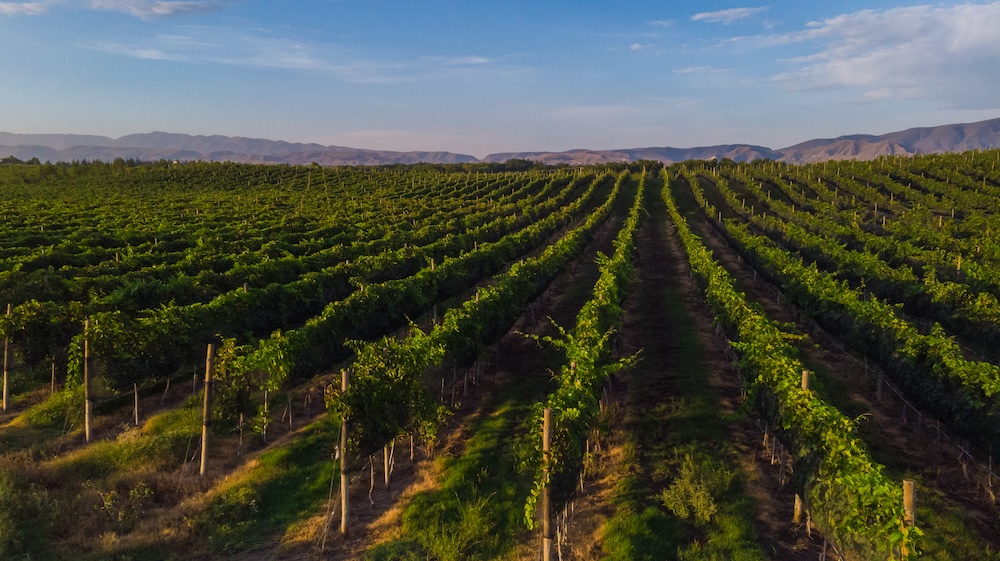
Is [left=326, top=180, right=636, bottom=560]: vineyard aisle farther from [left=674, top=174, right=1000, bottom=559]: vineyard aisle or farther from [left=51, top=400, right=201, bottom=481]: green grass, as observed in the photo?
[left=674, top=174, right=1000, bottom=559]: vineyard aisle

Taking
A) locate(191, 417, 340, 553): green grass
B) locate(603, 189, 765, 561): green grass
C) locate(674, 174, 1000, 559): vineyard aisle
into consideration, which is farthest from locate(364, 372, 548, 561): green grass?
locate(674, 174, 1000, 559): vineyard aisle

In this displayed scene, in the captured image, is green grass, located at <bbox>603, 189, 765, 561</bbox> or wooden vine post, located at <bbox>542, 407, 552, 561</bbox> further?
green grass, located at <bbox>603, 189, 765, 561</bbox>

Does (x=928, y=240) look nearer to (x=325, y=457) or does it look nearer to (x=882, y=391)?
(x=882, y=391)

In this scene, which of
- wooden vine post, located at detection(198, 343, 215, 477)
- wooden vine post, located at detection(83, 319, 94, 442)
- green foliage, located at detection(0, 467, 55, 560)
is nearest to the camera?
green foliage, located at detection(0, 467, 55, 560)

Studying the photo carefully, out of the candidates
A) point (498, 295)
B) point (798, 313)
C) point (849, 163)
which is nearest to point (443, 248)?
point (498, 295)

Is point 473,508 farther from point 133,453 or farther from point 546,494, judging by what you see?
point 133,453

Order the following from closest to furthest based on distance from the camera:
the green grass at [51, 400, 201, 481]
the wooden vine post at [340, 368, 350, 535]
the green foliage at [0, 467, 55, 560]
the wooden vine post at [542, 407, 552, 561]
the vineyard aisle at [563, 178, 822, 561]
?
the wooden vine post at [542, 407, 552, 561] → the green foliage at [0, 467, 55, 560] → the vineyard aisle at [563, 178, 822, 561] → the wooden vine post at [340, 368, 350, 535] → the green grass at [51, 400, 201, 481]
